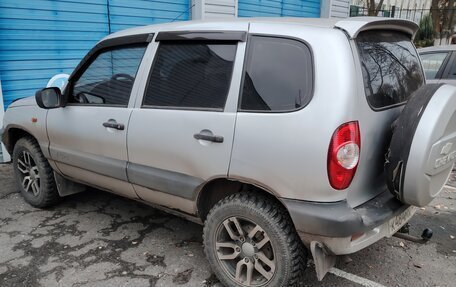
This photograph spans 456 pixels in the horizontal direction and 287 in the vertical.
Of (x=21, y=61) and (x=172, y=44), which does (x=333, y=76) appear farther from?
(x=21, y=61)

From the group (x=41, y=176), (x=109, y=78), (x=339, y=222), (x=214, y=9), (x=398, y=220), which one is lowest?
(x=41, y=176)

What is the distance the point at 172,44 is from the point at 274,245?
5.32 feet

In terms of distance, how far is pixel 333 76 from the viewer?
2.24 meters

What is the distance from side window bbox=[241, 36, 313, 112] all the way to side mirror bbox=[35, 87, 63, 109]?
191cm

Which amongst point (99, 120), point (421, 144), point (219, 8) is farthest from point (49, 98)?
point (219, 8)

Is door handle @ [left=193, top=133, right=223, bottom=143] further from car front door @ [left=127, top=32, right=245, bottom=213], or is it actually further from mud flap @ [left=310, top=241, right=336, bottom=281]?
mud flap @ [left=310, top=241, right=336, bottom=281]

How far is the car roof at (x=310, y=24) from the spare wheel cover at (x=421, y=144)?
53 cm

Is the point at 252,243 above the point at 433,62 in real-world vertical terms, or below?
below

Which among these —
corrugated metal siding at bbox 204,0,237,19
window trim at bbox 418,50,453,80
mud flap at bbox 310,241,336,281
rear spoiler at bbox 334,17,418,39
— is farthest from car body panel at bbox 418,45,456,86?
mud flap at bbox 310,241,336,281

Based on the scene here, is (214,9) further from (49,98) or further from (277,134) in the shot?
(277,134)

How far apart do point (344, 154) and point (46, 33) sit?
210 inches

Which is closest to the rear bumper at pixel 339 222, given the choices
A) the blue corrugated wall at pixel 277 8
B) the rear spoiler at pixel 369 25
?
the rear spoiler at pixel 369 25

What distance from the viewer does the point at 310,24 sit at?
2.52 meters

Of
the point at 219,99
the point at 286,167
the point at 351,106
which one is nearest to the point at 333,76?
the point at 351,106
